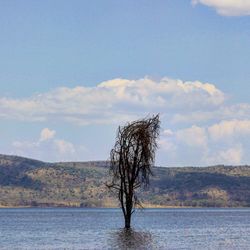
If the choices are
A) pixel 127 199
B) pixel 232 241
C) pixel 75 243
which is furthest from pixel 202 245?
pixel 127 199

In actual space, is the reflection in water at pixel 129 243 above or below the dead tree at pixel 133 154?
below

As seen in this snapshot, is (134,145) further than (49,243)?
Yes

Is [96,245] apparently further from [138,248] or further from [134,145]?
[134,145]

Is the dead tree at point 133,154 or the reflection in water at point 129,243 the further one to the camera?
the dead tree at point 133,154

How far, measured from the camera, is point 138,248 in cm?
5469

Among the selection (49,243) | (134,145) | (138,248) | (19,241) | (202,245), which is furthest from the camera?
(134,145)

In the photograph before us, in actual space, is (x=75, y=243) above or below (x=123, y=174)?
below

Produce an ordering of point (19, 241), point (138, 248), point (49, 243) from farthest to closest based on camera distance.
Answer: point (19, 241), point (49, 243), point (138, 248)

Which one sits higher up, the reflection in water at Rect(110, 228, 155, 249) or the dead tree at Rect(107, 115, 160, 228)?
the dead tree at Rect(107, 115, 160, 228)

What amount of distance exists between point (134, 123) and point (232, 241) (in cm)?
1656

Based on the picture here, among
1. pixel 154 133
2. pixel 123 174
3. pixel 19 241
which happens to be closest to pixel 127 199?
pixel 123 174

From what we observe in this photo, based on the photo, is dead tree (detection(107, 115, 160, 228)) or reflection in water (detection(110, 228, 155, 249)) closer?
reflection in water (detection(110, 228, 155, 249))

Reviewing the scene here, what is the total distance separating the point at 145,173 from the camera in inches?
2931

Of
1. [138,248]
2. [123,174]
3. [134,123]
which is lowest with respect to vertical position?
[138,248]
